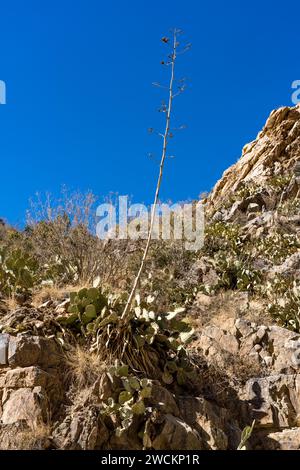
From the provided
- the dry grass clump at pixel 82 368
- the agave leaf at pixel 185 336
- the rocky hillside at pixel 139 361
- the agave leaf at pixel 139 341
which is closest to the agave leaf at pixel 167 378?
the rocky hillside at pixel 139 361

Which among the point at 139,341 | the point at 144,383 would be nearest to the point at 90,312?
the point at 139,341

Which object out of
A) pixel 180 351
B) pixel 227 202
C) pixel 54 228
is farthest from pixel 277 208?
pixel 180 351

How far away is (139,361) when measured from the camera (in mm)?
4680

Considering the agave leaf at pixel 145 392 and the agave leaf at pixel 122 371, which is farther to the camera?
the agave leaf at pixel 122 371

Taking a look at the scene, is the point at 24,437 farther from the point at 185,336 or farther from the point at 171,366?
the point at 185,336

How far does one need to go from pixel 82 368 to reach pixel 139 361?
674 millimetres

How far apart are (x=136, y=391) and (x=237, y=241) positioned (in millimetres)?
8206

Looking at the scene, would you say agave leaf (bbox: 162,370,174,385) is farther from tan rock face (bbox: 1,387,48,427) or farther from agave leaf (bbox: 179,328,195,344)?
tan rock face (bbox: 1,387,48,427)

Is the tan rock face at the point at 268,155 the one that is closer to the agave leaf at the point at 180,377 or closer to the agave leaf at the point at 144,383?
the agave leaf at the point at 180,377

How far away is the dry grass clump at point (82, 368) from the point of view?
167 inches

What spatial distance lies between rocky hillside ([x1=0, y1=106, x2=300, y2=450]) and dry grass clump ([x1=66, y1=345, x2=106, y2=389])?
0.04 ft

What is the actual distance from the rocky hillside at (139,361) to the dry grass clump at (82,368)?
0.04ft
